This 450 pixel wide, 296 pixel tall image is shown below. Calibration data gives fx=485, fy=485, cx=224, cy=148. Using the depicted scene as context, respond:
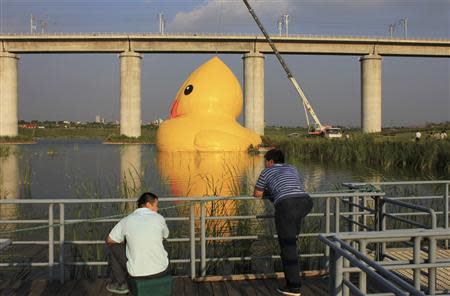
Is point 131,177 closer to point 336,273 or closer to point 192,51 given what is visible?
point 336,273

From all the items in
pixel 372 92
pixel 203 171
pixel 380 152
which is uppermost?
pixel 372 92

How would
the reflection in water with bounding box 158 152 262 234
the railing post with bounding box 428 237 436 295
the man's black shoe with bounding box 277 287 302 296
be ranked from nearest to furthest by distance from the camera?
the railing post with bounding box 428 237 436 295
the man's black shoe with bounding box 277 287 302 296
the reflection in water with bounding box 158 152 262 234

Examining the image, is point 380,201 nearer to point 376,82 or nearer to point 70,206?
point 70,206

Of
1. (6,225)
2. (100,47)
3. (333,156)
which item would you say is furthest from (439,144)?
(100,47)

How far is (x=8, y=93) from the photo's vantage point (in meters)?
51.5

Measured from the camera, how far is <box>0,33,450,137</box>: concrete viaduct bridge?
49.9 metres

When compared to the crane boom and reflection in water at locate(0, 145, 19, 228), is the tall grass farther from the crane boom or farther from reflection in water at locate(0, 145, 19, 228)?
the crane boom

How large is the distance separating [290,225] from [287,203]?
0.78 ft

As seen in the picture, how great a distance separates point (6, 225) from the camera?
31.0 ft

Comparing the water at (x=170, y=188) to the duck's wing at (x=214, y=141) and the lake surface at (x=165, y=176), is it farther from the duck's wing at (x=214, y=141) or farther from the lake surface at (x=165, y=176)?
the duck's wing at (x=214, y=141)

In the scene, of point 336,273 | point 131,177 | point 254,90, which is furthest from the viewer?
point 254,90

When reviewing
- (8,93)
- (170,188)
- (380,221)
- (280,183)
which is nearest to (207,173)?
(170,188)

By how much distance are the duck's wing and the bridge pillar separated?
2205cm

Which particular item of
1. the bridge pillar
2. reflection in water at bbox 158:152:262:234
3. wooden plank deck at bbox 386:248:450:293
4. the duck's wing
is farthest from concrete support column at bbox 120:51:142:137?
wooden plank deck at bbox 386:248:450:293
